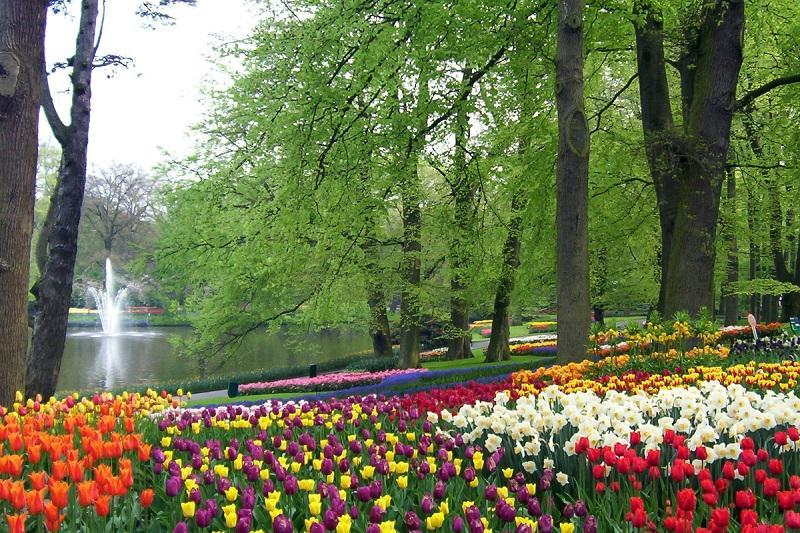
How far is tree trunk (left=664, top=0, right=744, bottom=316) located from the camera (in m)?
10.3

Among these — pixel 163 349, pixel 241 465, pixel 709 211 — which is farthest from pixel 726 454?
pixel 163 349

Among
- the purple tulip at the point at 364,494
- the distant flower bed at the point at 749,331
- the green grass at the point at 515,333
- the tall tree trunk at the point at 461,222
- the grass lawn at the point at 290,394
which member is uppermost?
the tall tree trunk at the point at 461,222

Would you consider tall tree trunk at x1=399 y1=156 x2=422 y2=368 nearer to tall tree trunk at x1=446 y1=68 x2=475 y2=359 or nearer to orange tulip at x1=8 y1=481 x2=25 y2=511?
tall tree trunk at x1=446 y1=68 x2=475 y2=359

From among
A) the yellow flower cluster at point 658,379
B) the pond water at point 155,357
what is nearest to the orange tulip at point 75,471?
the yellow flower cluster at point 658,379

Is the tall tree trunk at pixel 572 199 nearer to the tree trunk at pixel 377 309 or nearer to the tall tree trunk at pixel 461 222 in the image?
the tall tree trunk at pixel 461 222

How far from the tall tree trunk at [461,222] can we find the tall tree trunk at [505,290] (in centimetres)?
100

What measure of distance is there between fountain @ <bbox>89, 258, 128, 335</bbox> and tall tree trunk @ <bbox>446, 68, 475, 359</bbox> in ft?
116

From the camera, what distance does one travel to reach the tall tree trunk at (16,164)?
6230 mm

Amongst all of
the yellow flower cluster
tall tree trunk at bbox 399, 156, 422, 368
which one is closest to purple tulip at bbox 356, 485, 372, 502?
the yellow flower cluster

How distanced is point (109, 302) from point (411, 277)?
3854 cm

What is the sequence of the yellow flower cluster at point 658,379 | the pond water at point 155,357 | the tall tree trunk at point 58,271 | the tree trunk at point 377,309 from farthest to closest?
the pond water at point 155,357, the tree trunk at point 377,309, the tall tree trunk at point 58,271, the yellow flower cluster at point 658,379

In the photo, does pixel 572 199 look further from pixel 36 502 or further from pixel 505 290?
pixel 505 290

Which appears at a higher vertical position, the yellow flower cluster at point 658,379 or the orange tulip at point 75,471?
the orange tulip at point 75,471

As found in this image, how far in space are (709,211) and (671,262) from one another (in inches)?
37.9
